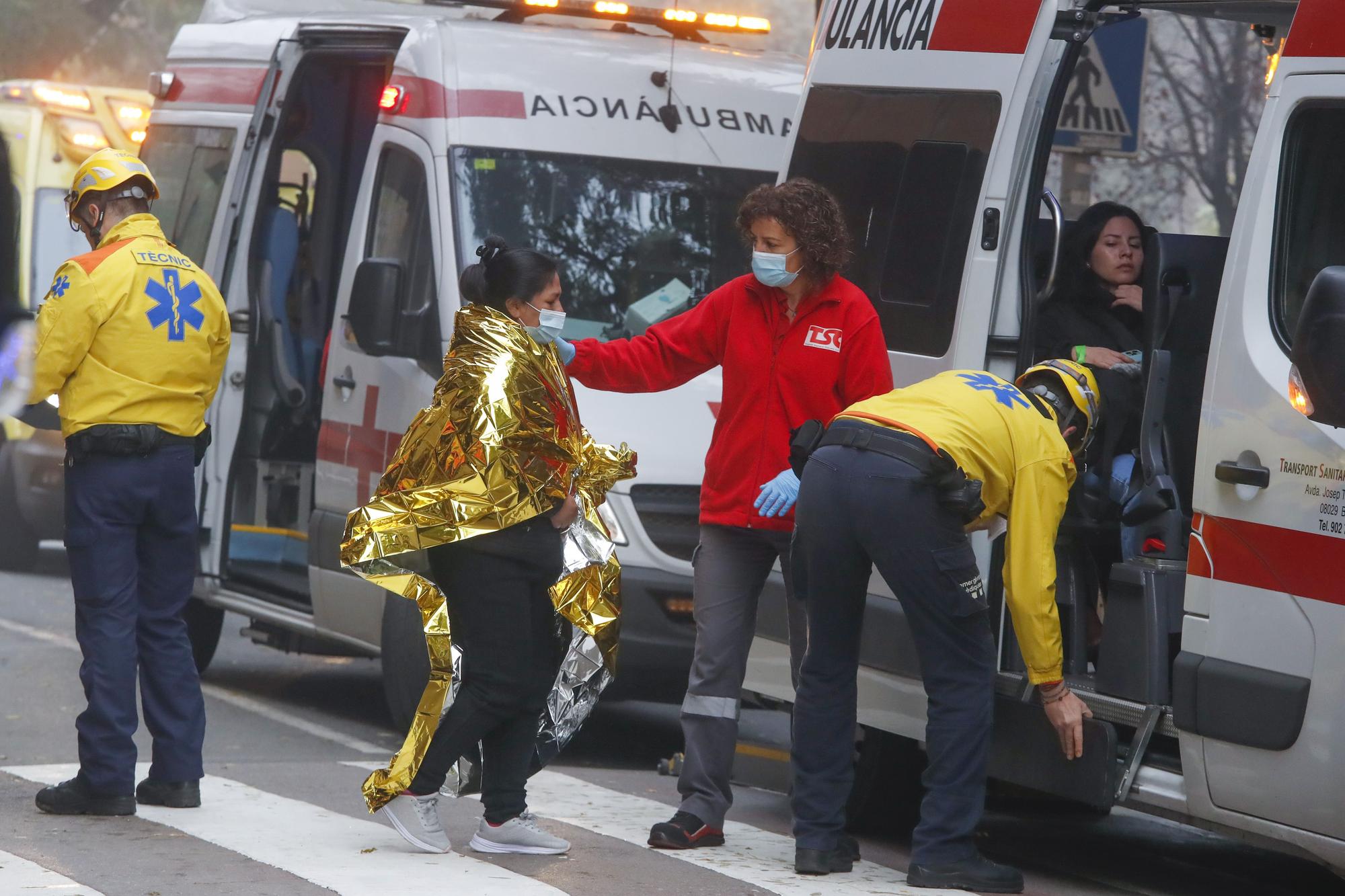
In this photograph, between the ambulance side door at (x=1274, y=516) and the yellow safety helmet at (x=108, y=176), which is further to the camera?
the yellow safety helmet at (x=108, y=176)

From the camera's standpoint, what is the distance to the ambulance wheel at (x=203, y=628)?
9.73 meters

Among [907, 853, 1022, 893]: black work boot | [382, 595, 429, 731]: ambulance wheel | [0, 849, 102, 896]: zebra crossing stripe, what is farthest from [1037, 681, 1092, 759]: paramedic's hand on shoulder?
[382, 595, 429, 731]: ambulance wheel

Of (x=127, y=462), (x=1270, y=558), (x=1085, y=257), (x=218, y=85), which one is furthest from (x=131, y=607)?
(x=218, y=85)

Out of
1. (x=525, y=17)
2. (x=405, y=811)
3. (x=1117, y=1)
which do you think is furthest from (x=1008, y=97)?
(x=525, y=17)

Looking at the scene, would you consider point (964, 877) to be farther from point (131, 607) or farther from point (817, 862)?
point (131, 607)

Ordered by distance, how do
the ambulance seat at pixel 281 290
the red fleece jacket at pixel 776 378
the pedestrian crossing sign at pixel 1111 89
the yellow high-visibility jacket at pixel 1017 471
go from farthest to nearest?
the ambulance seat at pixel 281 290
the pedestrian crossing sign at pixel 1111 89
the red fleece jacket at pixel 776 378
the yellow high-visibility jacket at pixel 1017 471

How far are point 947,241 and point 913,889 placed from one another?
182 cm

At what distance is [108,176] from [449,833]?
212 centimetres

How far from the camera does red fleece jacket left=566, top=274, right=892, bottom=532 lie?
5938 millimetres

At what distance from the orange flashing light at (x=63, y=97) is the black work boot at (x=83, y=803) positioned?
8949mm

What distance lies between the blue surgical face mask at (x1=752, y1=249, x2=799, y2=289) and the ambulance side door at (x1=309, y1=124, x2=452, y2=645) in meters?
2.07

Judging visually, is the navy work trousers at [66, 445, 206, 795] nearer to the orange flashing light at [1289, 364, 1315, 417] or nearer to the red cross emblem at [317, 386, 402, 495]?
the red cross emblem at [317, 386, 402, 495]

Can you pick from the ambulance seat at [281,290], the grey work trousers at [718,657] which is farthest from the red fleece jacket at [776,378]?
the ambulance seat at [281,290]

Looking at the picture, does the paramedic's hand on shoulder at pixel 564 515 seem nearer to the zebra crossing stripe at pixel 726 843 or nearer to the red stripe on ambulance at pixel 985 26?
the zebra crossing stripe at pixel 726 843
